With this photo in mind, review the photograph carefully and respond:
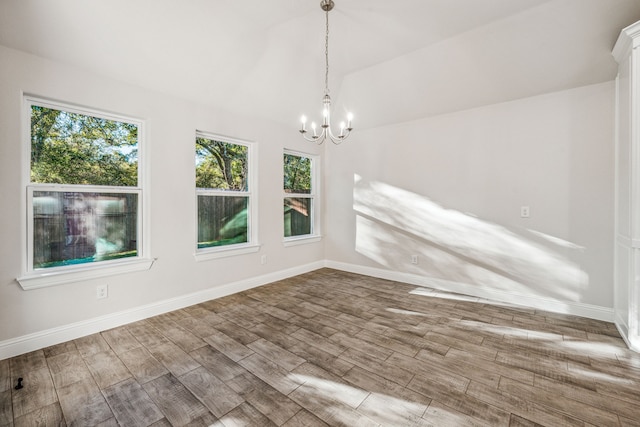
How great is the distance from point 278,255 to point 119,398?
2.75 m

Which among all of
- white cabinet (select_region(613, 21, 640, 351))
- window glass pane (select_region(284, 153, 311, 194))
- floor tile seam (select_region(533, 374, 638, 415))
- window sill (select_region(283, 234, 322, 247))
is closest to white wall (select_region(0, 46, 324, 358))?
window sill (select_region(283, 234, 322, 247))

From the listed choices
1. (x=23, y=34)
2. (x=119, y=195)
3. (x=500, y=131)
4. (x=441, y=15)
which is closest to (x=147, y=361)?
(x=119, y=195)

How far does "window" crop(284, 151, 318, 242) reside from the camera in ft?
15.3

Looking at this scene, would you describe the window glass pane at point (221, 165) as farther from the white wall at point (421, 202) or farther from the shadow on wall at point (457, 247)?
the shadow on wall at point (457, 247)

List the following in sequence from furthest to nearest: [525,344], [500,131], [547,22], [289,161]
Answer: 1. [289,161]
2. [500,131]
3. [547,22]
4. [525,344]

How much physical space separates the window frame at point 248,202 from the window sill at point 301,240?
2.03 ft

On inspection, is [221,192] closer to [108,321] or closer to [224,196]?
[224,196]

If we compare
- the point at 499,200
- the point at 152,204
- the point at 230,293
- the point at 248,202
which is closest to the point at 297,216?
the point at 248,202

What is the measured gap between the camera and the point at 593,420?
5.20ft

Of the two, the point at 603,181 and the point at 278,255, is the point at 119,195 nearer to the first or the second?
the point at 278,255

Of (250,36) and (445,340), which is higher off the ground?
(250,36)

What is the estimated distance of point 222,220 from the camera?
12.4 feet

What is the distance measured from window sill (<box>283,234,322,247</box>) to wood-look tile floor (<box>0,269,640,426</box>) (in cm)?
155

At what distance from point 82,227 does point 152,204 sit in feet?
2.02
